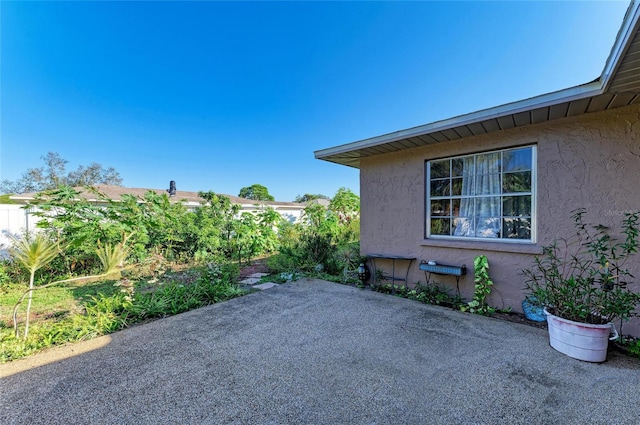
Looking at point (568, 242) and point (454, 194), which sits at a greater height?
point (454, 194)

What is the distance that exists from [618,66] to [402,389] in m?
3.53

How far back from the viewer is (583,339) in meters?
2.61

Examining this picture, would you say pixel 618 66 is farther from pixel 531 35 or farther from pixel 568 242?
pixel 531 35

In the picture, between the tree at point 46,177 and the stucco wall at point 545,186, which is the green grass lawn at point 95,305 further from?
the tree at point 46,177

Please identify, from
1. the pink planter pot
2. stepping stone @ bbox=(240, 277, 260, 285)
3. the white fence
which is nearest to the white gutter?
the pink planter pot

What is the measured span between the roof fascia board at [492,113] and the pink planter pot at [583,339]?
2541 millimetres

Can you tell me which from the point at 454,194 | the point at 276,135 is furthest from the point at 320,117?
the point at 454,194

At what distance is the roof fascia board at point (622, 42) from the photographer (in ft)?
5.79

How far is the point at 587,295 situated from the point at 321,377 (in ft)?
10.0

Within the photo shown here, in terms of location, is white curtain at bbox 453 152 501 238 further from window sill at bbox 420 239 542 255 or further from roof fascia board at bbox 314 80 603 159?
roof fascia board at bbox 314 80 603 159

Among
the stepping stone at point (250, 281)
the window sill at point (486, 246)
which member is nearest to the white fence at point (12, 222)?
the stepping stone at point (250, 281)

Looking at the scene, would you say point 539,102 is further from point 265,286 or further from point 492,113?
point 265,286

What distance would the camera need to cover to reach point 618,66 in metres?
2.33

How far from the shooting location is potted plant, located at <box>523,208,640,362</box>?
259 cm
